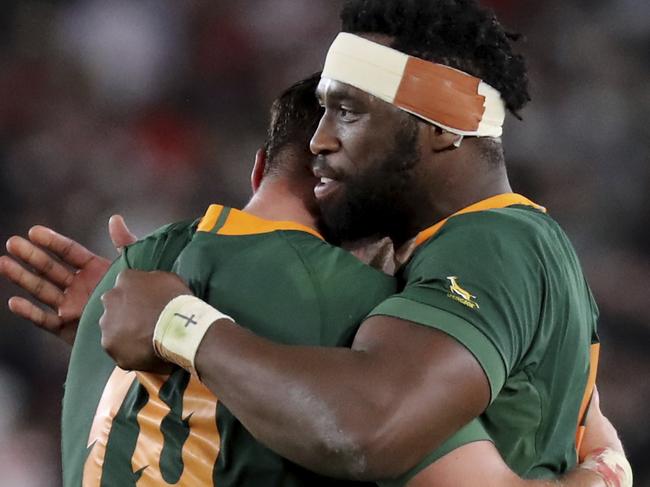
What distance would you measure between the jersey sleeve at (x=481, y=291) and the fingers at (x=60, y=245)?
1.07 meters

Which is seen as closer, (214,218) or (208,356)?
(208,356)

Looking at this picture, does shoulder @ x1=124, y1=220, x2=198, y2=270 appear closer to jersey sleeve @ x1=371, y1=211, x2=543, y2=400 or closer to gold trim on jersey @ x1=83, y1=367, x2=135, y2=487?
gold trim on jersey @ x1=83, y1=367, x2=135, y2=487

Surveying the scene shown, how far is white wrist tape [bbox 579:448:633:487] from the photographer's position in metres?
2.29

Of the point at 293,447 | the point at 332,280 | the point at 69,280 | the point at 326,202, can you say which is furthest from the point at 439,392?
the point at 69,280

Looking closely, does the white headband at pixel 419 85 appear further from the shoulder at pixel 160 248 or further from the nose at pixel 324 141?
the shoulder at pixel 160 248

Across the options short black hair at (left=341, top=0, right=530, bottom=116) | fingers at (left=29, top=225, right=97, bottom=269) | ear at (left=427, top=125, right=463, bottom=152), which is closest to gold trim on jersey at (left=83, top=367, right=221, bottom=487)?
fingers at (left=29, top=225, right=97, bottom=269)

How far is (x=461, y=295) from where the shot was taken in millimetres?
1896

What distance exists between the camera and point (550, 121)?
4738mm

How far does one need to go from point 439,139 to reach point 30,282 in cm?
112

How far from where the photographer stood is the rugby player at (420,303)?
1782 millimetres

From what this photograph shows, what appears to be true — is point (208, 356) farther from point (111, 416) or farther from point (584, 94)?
point (584, 94)

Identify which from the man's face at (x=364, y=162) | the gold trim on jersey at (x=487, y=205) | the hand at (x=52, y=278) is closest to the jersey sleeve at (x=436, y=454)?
the gold trim on jersey at (x=487, y=205)

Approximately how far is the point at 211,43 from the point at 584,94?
1696mm

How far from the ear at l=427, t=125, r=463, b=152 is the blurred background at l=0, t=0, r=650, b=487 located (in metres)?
2.38
